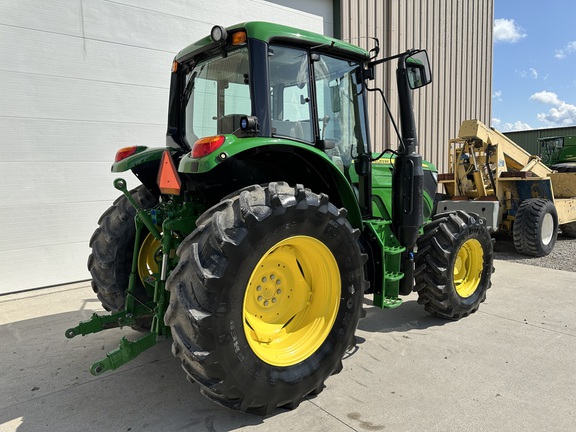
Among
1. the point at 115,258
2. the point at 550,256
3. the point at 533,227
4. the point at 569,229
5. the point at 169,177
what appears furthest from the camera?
the point at 569,229

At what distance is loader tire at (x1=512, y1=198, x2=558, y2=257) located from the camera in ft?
24.2

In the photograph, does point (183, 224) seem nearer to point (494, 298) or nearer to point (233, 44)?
point (233, 44)

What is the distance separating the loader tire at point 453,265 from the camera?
162 inches

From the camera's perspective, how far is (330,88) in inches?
138

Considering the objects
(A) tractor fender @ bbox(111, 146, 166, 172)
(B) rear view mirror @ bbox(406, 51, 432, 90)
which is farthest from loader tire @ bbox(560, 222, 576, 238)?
(A) tractor fender @ bbox(111, 146, 166, 172)

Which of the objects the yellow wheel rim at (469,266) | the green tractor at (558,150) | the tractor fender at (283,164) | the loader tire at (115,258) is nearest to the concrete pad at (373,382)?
the yellow wheel rim at (469,266)

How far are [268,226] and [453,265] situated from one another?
7.78 feet

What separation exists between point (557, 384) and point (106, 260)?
347 centimetres

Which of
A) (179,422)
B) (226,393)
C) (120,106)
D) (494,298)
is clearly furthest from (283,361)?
(120,106)

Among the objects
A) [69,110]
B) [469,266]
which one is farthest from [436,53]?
[69,110]

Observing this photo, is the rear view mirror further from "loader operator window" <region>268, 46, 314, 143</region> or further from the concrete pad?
the concrete pad

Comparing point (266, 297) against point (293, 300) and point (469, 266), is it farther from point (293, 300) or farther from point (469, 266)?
point (469, 266)

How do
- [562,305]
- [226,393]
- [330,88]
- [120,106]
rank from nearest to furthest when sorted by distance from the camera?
[226,393] → [330,88] → [562,305] → [120,106]

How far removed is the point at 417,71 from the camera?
3.74 metres
